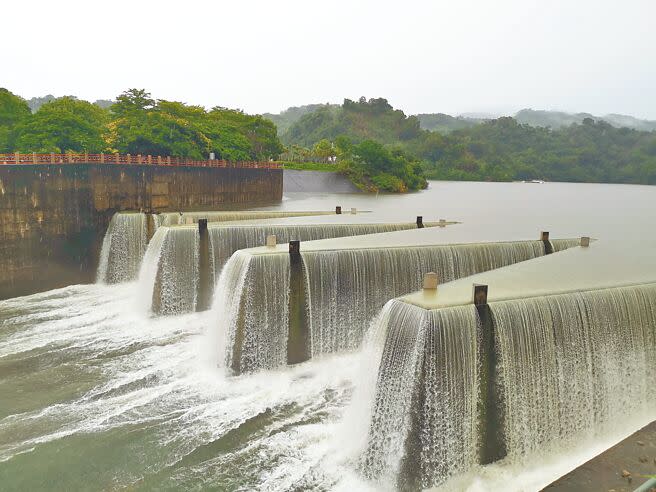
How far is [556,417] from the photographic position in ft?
31.4

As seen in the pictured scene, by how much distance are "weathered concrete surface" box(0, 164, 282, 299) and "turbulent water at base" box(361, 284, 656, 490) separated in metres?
18.0

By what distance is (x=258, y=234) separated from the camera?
18.5 m

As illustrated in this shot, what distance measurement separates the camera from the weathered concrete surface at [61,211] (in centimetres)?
2073

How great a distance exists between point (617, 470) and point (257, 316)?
28.1 ft

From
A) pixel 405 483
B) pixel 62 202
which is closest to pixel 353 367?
pixel 405 483

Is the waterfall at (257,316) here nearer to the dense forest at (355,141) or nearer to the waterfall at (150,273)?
the waterfall at (150,273)

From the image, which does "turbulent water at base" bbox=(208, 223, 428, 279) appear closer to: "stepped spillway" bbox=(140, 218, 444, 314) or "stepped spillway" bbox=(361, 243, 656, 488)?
"stepped spillway" bbox=(140, 218, 444, 314)

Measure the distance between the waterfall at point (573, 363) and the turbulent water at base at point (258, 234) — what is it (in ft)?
34.1

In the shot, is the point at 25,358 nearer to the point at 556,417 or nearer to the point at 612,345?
the point at 556,417

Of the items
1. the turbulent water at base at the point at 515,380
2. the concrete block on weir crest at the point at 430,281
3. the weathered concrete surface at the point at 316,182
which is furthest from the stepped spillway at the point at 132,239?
the weathered concrete surface at the point at 316,182

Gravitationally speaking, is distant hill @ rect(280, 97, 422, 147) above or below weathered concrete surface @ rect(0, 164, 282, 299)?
above

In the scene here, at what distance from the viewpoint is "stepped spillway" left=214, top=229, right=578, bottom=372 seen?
13102 mm

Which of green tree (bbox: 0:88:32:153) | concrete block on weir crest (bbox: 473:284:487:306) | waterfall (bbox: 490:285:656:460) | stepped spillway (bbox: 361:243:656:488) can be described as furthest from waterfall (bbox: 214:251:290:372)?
green tree (bbox: 0:88:32:153)

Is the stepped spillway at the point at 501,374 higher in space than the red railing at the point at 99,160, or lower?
lower
